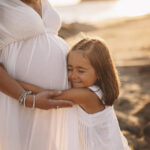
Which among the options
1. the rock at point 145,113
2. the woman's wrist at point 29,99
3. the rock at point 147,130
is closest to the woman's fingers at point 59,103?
the woman's wrist at point 29,99

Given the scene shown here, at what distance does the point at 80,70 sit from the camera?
1801 mm

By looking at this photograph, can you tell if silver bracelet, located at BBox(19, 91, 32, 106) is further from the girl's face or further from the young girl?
the girl's face

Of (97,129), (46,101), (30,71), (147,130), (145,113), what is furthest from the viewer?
(145,113)

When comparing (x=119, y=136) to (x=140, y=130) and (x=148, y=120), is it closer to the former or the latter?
(x=140, y=130)

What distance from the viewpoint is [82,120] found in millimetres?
1825

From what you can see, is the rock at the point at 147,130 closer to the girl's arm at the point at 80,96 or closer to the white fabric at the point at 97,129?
the white fabric at the point at 97,129

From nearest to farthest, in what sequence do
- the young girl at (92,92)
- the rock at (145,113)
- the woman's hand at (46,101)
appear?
the woman's hand at (46,101) → the young girl at (92,92) → the rock at (145,113)

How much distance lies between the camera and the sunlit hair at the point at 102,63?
1.80 metres

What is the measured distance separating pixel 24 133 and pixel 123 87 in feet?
13.8

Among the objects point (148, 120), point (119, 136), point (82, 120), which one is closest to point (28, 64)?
point (82, 120)

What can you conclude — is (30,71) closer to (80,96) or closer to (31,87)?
(31,87)

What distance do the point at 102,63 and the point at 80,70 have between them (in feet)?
0.55

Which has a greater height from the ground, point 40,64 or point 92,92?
point 40,64

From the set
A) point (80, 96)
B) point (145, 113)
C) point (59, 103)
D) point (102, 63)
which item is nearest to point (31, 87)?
point (59, 103)
